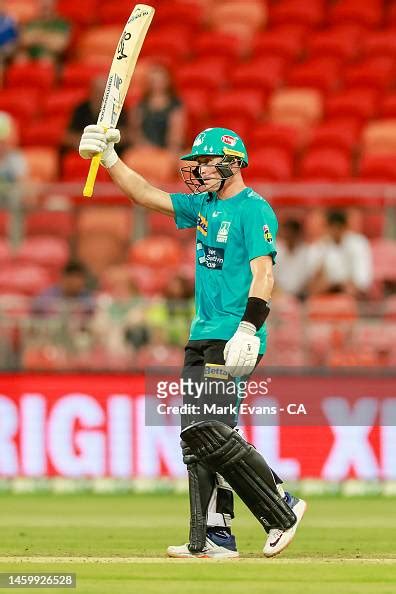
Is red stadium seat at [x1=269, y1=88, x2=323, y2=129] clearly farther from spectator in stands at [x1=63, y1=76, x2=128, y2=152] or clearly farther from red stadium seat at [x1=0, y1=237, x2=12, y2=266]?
red stadium seat at [x1=0, y1=237, x2=12, y2=266]

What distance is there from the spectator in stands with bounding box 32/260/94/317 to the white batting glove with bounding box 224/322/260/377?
485 cm

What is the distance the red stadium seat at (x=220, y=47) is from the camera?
1838 cm

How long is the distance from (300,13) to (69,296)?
7.08 meters

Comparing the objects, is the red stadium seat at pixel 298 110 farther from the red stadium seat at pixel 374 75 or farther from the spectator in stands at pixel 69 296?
the spectator in stands at pixel 69 296

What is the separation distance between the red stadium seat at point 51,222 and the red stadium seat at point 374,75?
15.2 feet

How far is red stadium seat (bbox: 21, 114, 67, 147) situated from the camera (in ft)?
55.9

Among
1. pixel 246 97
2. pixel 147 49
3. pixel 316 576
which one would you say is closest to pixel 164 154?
pixel 246 97

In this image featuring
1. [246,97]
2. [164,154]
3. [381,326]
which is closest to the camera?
[381,326]

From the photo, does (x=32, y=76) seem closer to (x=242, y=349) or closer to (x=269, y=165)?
(x=269, y=165)

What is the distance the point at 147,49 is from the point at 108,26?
0.83 meters

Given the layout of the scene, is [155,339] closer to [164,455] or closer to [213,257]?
[164,455]

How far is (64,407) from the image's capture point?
12.4 meters

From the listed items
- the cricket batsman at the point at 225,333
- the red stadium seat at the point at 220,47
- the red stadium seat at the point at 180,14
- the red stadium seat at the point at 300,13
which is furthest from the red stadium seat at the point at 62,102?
the cricket batsman at the point at 225,333

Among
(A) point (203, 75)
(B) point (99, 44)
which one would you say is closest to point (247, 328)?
(A) point (203, 75)
